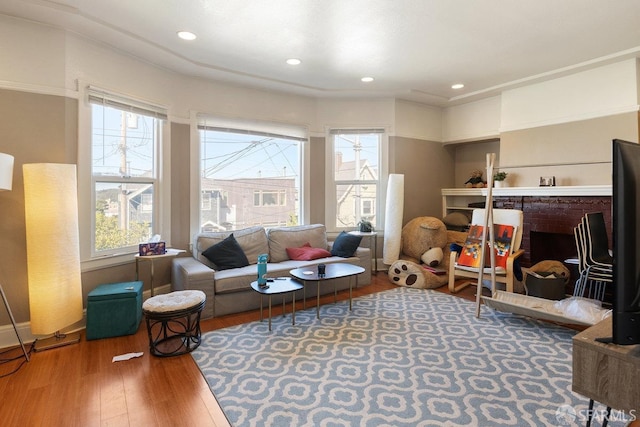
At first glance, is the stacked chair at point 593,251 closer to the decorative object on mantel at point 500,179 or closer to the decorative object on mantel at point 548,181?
the decorative object on mantel at point 548,181

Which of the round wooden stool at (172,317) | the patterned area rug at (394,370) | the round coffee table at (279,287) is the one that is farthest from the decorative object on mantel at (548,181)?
the round wooden stool at (172,317)

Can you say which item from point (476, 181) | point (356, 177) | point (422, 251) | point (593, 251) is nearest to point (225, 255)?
point (356, 177)

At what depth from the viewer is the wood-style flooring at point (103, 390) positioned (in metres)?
1.93

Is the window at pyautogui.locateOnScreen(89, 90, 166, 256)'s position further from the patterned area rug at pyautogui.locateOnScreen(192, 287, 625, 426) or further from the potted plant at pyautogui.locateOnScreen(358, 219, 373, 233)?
the potted plant at pyautogui.locateOnScreen(358, 219, 373, 233)

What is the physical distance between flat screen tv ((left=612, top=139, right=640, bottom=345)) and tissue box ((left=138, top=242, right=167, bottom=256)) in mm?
3565

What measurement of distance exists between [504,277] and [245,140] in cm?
375

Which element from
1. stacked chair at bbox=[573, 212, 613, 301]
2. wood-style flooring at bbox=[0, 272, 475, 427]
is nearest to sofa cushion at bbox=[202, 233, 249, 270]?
wood-style flooring at bbox=[0, 272, 475, 427]

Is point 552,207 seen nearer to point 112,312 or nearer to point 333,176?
point 333,176

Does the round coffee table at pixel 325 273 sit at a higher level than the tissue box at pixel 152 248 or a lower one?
lower

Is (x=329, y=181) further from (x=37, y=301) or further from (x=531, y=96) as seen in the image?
(x=37, y=301)

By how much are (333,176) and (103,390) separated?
3997 mm

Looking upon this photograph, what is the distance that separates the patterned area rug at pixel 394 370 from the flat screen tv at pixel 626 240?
122 centimetres

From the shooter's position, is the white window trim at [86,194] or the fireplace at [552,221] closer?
the white window trim at [86,194]

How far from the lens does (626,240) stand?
0.97m
